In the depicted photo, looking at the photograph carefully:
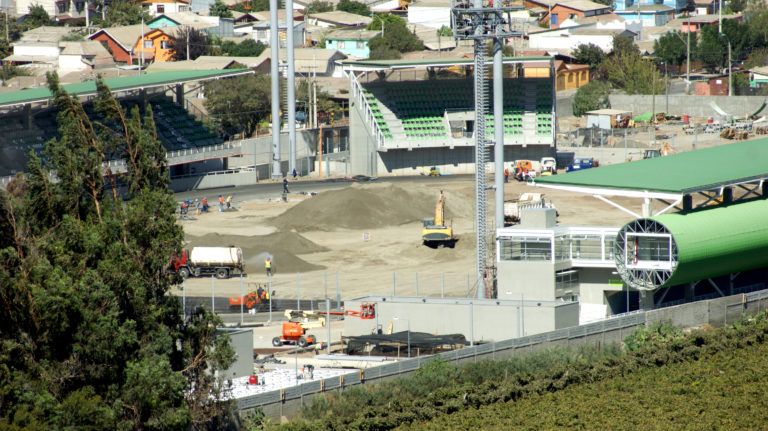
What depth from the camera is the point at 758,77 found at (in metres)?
141

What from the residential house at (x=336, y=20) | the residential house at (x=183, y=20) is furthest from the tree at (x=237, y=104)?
the residential house at (x=336, y=20)

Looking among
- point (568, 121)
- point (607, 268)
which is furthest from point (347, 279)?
point (568, 121)

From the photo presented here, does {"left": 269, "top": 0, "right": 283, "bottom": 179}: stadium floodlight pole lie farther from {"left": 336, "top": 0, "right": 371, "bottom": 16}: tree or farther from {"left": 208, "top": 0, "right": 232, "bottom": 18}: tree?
{"left": 336, "top": 0, "right": 371, "bottom": 16}: tree

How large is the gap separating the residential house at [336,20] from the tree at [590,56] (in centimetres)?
4119

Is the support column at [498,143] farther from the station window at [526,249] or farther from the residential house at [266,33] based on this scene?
the residential house at [266,33]

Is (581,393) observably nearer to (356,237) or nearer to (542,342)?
(542,342)

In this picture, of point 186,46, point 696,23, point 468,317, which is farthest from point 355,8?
point 468,317

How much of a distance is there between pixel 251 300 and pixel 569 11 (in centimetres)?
13667

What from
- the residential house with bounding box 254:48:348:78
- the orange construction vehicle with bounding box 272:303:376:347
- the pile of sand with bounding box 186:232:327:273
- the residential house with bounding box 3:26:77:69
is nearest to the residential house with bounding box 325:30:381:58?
the residential house with bounding box 254:48:348:78

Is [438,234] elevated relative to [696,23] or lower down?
lower down

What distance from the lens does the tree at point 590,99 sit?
129m

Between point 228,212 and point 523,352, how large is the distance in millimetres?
44679

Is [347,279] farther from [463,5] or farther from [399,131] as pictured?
[399,131]

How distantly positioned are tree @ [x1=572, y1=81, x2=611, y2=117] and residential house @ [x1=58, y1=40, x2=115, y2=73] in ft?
199
